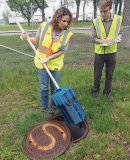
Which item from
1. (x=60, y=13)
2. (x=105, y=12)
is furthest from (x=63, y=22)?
(x=105, y=12)

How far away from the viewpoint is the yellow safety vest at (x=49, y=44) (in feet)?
16.2

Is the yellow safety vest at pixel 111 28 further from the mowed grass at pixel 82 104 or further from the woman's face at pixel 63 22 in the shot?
the mowed grass at pixel 82 104

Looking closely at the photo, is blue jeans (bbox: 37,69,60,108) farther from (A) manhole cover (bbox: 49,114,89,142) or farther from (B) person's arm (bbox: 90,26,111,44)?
(B) person's arm (bbox: 90,26,111,44)

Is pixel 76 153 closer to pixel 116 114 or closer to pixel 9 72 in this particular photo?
pixel 116 114

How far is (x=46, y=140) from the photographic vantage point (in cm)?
454

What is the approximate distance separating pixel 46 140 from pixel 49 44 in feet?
4.91

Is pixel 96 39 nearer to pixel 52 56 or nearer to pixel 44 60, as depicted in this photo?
pixel 52 56

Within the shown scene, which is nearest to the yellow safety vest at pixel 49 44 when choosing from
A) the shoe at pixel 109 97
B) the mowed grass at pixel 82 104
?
the mowed grass at pixel 82 104

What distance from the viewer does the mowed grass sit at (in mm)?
4383

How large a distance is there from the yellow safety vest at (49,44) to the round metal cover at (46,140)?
0.95 metres

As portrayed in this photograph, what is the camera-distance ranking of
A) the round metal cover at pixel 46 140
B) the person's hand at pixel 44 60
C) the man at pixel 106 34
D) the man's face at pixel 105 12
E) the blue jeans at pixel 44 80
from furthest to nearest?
the man at pixel 106 34 → the man's face at pixel 105 12 → the blue jeans at pixel 44 80 → the person's hand at pixel 44 60 → the round metal cover at pixel 46 140

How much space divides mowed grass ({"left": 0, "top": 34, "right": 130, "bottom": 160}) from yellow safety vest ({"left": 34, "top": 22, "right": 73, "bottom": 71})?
0.94 meters

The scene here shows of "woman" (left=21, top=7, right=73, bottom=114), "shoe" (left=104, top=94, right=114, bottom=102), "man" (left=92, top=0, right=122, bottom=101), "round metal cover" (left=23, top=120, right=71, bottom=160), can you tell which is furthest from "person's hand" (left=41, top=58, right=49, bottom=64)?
"shoe" (left=104, top=94, right=114, bottom=102)

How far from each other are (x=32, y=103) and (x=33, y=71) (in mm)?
2005
